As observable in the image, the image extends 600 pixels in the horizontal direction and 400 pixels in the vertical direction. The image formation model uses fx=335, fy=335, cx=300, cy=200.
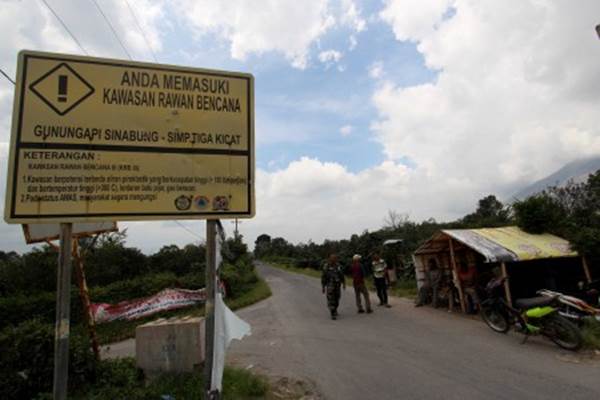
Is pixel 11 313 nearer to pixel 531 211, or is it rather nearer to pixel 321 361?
pixel 321 361

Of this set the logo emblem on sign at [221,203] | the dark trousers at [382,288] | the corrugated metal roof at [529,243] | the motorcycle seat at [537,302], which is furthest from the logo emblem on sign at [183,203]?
the dark trousers at [382,288]

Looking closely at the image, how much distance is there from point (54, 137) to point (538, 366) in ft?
22.0

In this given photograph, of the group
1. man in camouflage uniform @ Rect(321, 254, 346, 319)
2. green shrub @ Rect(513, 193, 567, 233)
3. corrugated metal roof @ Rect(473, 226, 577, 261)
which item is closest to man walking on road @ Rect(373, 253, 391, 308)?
man in camouflage uniform @ Rect(321, 254, 346, 319)

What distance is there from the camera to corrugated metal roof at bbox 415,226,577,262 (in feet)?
26.4

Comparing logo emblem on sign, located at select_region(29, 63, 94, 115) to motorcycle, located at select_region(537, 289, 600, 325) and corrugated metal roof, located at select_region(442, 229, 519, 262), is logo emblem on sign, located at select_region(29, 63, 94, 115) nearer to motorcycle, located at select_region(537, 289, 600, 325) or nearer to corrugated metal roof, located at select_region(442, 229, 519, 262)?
motorcycle, located at select_region(537, 289, 600, 325)

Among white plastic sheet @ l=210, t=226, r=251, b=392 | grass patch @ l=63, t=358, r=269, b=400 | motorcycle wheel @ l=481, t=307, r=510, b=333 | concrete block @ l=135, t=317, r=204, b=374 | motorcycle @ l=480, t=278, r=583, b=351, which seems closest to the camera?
white plastic sheet @ l=210, t=226, r=251, b=392

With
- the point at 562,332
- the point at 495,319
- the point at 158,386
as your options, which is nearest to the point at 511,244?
the point at 495,319

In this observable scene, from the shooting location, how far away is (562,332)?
5871 mm

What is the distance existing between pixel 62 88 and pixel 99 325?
12.8 meters

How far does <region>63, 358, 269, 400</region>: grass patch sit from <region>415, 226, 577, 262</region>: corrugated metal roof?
6.20 meters

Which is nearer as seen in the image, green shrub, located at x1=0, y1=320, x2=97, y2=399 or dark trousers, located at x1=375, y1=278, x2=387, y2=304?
green shrub, located at x1=0, y1=320, x2=97, y2=399

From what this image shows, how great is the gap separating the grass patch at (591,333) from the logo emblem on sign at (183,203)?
6.90 m

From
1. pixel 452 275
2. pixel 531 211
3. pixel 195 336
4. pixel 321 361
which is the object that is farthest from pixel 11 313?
pixel 531 211

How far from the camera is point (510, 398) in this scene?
161 inches
